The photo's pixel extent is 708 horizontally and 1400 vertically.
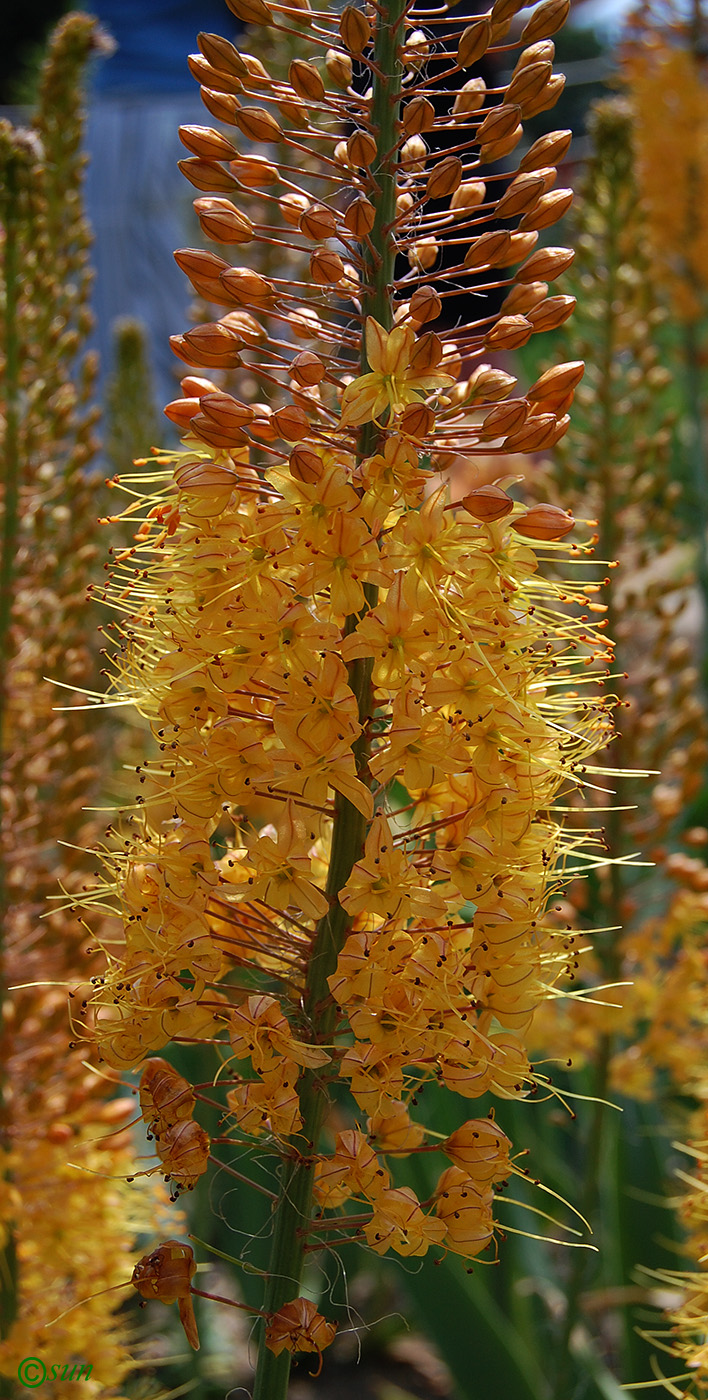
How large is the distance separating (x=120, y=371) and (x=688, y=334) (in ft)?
9.79

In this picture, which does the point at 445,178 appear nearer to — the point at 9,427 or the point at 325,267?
the point at 325,267

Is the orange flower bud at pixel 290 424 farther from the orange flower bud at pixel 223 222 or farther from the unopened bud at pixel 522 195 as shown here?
the unopened bud at pixel 522 195

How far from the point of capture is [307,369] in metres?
1.35

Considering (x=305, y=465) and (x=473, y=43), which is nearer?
(x=305, y=465)

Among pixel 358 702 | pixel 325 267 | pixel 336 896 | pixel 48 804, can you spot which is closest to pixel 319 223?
pixel 325 267

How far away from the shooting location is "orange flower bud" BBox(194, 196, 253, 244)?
1.40 metres

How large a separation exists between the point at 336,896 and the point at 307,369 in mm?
623

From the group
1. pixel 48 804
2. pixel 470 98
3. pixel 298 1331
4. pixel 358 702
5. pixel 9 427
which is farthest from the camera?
pixel 48 804

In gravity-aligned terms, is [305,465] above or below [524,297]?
below

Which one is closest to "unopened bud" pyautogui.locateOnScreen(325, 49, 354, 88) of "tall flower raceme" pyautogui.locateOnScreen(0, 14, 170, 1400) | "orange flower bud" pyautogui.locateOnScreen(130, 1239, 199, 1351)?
"tall flower raceme" pyautogui.locateOnScreen(0, 14, 170, 1400)

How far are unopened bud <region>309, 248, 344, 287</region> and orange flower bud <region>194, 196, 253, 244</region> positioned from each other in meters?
0.12

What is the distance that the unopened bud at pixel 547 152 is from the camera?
1.45 meters

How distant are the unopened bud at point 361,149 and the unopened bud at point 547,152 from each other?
230 millimetres

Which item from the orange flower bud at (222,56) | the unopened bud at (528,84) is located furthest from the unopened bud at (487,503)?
the orange flower bud at (222,56)
